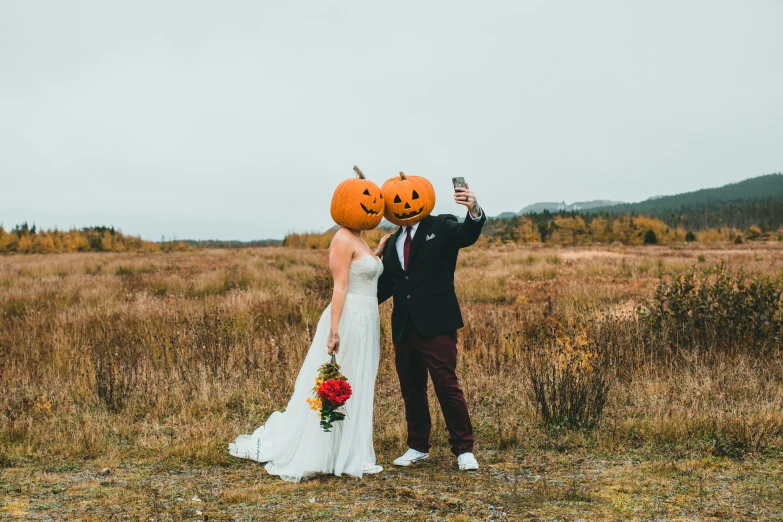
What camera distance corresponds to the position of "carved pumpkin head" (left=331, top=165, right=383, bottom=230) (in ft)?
14.7

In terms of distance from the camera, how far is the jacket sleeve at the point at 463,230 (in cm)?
424

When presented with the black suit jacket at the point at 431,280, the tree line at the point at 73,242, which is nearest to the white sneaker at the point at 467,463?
the black suit jacket at the point at 431,280

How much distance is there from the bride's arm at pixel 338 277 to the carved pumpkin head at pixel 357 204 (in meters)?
0.15

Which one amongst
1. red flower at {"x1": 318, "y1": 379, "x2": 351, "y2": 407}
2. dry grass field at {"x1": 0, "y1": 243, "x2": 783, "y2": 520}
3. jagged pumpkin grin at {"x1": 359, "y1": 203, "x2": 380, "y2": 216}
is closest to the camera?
dry grass field at {"x1": 0, "y1": 243, "x2": 783, "y2": 520}

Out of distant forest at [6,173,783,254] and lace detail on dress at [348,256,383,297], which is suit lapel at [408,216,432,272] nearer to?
lace detail on dress at [348,256,383,297]

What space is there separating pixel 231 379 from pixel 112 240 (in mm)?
63561

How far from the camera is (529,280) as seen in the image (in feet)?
59.5

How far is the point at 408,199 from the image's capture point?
179 inches

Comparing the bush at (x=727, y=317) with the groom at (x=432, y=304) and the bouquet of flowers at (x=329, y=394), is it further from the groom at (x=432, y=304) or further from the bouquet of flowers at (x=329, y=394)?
the bouquet of flowers at (x=329, y=394)

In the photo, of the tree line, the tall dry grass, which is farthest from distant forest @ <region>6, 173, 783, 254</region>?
the tall dry grass

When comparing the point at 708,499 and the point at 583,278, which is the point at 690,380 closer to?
the point at 708,499

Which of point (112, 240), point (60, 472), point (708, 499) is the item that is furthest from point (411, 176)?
point (112, 240)

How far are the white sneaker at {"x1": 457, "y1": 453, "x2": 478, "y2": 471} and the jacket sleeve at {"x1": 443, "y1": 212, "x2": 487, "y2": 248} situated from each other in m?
1.60

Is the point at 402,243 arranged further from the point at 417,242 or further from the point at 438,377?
the point at 438,377
